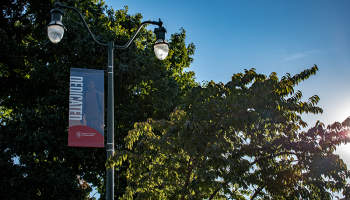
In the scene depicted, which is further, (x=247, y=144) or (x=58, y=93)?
(x=58, y=93)

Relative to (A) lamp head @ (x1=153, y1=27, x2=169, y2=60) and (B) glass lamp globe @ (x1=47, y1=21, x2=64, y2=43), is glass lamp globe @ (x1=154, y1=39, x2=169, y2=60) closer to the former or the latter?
(A) lamp head @ (x1=153, y1=27, x2=169, y2=60)

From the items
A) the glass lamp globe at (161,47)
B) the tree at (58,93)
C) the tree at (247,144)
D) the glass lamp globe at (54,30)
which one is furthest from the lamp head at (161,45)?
the tree at (58,93)

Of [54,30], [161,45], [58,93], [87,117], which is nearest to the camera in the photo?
[54,30]

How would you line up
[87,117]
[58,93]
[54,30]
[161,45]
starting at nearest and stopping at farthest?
1. [54,30]
2. [87,117]
3. [161,45]
4. [58,93]

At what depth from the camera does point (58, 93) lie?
17828 mm

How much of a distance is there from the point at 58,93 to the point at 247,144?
13326mm

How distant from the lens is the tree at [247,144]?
6.61m

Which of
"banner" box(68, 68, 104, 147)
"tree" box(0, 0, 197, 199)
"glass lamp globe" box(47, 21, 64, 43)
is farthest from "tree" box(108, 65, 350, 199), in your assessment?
"tree" box(0, 0, 197, 199)

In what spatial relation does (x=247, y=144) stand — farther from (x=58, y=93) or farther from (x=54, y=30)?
(x=58, y=93)

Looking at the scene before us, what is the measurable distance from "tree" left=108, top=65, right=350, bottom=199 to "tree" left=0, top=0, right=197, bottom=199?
9127mm

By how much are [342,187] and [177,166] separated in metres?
4.11

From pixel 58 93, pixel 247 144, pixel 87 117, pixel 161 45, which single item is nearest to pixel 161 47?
pixel 161 45

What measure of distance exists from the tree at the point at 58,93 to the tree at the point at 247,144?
913 centimetres

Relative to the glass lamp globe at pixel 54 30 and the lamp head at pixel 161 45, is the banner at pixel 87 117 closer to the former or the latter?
the glass lamp globe at pixel 54 30
